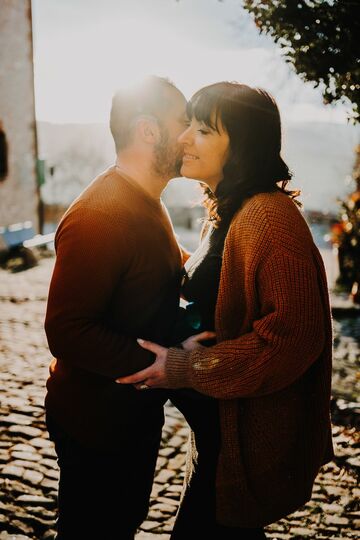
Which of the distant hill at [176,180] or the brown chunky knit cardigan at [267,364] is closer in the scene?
the brown chunky knit cardigan at [267,364]

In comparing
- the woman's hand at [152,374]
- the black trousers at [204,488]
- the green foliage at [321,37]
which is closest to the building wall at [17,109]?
the green foliage at [321,37]

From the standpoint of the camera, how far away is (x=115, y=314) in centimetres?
206

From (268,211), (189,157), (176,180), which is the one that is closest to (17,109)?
(189,157)

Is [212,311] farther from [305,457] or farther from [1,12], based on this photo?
[1,12]

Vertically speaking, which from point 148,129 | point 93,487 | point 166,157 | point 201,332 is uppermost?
point 148,129

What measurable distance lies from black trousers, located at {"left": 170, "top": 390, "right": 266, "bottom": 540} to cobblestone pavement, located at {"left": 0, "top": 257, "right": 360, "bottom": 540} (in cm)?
124

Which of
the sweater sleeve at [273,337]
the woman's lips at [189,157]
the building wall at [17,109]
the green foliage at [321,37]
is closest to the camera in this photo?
the sweater sleeve at [273,337]

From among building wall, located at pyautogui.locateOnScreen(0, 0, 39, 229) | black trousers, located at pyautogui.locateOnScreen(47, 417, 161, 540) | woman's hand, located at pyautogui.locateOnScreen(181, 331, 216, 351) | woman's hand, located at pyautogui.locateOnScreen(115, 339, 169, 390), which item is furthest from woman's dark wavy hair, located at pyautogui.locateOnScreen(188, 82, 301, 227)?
building wall, located at pyautogui.locateOnScreen(0, 0, 39, 229)

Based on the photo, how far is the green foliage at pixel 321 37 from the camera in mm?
2933

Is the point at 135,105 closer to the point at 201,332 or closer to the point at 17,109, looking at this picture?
the point at 201,332

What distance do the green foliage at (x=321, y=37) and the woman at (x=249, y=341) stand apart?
58.2 inches

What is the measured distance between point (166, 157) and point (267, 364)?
3.75 ft

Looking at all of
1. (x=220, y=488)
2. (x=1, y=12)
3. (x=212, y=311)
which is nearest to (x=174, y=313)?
(x=212, y=311)

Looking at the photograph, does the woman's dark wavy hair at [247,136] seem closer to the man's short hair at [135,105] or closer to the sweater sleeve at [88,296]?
the man's short hair at [135,105]
